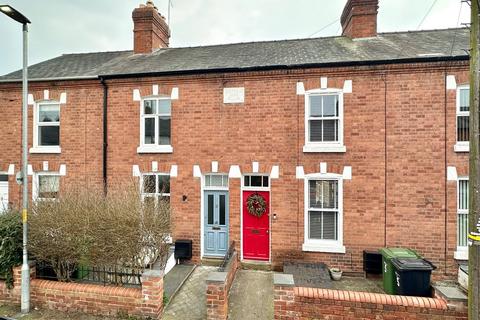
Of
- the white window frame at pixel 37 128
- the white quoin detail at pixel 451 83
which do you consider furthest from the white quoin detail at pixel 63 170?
the white quoin detail at pixel 451 83

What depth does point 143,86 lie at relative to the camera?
Result: 32.0 ft

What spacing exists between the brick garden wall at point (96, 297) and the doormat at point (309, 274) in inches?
143

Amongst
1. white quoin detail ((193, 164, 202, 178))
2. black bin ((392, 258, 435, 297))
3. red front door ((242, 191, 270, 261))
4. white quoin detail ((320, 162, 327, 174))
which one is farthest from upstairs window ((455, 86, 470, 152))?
white quoin detail ((193, 164, 202, 178))

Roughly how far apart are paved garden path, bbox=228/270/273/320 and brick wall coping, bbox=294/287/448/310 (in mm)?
1202

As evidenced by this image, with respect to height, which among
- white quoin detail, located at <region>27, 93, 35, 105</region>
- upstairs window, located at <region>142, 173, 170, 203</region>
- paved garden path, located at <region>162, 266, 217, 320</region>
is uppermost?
white quoin detail, located at <region>27, 93, 35, 105</region>

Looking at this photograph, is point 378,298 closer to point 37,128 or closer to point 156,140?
point 156,140

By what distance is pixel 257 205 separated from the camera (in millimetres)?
8898

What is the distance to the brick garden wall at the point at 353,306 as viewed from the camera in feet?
16.3

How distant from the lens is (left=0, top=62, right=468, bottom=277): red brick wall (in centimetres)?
813

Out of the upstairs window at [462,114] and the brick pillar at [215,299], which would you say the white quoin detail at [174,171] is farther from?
the upstairs window at [462,114]

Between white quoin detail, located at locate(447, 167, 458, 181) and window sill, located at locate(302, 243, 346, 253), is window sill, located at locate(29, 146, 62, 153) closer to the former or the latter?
window sill, located at locate(302, 243, 346, 253)

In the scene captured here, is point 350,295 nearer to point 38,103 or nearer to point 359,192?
point 359,192

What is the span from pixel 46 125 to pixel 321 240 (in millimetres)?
10982

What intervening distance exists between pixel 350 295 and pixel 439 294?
173 centimetres
